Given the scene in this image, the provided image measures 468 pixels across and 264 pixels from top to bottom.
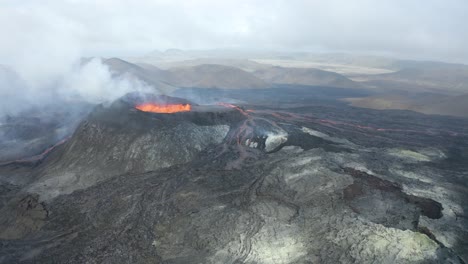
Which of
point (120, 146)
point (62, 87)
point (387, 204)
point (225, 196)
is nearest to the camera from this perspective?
point (387, 204)

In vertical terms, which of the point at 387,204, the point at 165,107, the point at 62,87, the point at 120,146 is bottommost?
the point at 62,87

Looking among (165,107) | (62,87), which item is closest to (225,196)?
(165,107)

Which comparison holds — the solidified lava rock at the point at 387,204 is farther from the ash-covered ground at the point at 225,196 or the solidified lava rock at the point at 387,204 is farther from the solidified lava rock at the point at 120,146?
the solidified lava rock at the point at 120,146

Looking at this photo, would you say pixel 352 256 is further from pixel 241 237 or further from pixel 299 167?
pixel 299 167

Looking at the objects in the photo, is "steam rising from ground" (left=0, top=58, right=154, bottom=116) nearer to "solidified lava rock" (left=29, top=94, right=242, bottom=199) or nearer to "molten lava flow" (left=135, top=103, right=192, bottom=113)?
"molten lava flow" (left=135, top=103, right=192, bottom=113)

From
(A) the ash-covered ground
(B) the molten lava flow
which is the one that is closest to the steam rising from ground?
(B) the molten lava flow

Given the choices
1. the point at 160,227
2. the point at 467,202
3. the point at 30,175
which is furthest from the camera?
the point at 30,175

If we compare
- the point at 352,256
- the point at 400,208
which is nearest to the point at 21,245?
the point at 352,256

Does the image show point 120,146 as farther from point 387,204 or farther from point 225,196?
point 387,204
